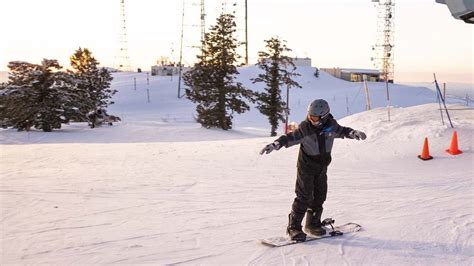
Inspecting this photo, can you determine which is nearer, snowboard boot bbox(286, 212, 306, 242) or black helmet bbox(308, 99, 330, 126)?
black helmet bbox(308, 99, 330, 126)

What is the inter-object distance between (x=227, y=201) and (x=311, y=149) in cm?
277

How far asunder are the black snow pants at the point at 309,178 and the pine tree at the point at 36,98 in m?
19.9

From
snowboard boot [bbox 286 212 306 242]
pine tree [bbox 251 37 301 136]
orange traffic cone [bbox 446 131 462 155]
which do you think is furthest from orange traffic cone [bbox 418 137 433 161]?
pine tree [bbox 251 37 301 136]

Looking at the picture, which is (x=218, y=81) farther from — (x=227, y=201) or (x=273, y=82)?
(x=227, y=201)

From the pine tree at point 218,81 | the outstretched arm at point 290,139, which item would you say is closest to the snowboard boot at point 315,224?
the outstretched arm at point 290,139

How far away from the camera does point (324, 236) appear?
18.2 ft

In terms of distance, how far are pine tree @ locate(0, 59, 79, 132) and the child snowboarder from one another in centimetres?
1984

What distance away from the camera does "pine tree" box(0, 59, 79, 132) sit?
2244 centimetres

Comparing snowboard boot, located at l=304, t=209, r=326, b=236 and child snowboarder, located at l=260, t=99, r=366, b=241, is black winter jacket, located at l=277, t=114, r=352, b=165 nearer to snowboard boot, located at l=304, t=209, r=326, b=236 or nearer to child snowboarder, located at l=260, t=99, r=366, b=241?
child snowboarder, located at l=260, t=99, r=366, b=241

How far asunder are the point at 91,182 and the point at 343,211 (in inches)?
207

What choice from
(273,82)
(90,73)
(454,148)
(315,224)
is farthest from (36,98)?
(315,224)

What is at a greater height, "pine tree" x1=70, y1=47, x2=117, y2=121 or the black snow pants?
"pine tree" x1=70, y1=47, x2=117, y2=121

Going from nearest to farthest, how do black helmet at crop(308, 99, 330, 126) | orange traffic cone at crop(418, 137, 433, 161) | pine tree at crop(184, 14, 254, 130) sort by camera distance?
1. black helmet at crop(308, 99, 330, 126)
2. orange traffic cone at crop(418, 137, 433, 161)
3. pine tree at crop(184, 14, 254, 130)

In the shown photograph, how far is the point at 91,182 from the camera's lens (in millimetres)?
9227
